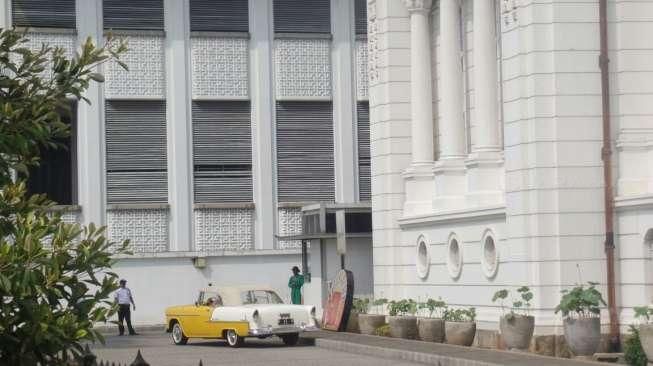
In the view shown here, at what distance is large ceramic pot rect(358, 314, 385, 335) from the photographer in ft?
122

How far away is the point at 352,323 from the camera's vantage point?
38719 mm

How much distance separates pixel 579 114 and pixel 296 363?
6.81 m

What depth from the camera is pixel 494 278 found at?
3200 cm

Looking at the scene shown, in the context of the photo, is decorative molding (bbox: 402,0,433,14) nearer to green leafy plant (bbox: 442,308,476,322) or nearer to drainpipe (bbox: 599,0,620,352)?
green leafy plant (bbox: 442,308,476,322)

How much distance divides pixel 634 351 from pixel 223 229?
87.7 feet

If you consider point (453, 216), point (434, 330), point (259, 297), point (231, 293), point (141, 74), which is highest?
point (141, 74)

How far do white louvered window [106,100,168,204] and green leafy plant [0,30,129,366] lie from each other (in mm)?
38291

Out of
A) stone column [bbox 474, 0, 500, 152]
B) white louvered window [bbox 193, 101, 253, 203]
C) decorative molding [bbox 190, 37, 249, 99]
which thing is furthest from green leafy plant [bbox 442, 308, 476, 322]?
decorative molding [bbox 190, 37, 249, 99]

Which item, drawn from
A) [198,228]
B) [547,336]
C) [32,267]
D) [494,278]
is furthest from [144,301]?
[32,267]

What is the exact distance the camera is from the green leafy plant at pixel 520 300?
29.2 meters

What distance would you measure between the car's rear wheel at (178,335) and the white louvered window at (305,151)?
1411cm

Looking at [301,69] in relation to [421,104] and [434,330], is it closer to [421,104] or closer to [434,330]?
[421,104]

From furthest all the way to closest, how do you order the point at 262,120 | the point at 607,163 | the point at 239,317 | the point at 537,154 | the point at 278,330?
the point at 262,120, the point at 239,317, the point at 278,330, the point at 537,154, the point at 607,163

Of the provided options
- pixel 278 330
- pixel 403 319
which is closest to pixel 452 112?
pixel 403 319
